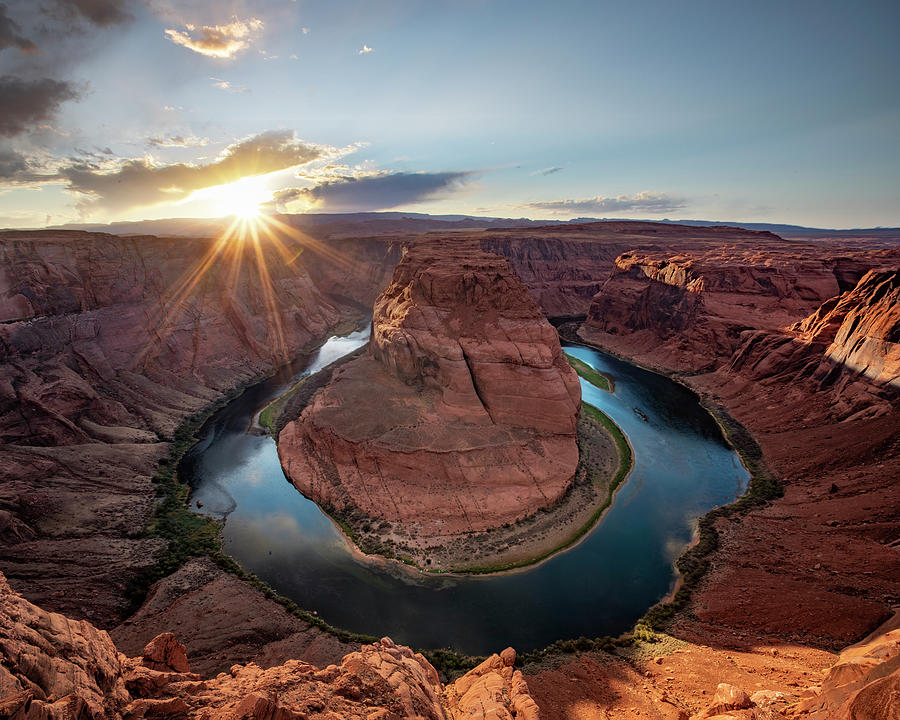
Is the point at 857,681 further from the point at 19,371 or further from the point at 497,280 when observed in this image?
the point at 19,371

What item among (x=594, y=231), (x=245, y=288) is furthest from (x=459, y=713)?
(x=594, y=231)

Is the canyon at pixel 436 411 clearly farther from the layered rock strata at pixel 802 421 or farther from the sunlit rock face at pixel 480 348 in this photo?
the sunlit rock face at pixel 480 348

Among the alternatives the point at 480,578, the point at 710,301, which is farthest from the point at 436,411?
the point at 710,301

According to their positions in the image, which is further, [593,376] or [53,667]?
[593,376]

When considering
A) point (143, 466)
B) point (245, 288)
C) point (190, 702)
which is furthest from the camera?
point (245, 288)

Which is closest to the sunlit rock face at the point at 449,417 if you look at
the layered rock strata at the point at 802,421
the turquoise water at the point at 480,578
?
the turquoise water at the point at 480,578

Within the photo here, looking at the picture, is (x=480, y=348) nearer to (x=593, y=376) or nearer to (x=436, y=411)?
(x=436, y=411)

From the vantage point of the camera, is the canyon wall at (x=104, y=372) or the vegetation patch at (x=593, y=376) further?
the vegetation patch at (x=593, y=376)
